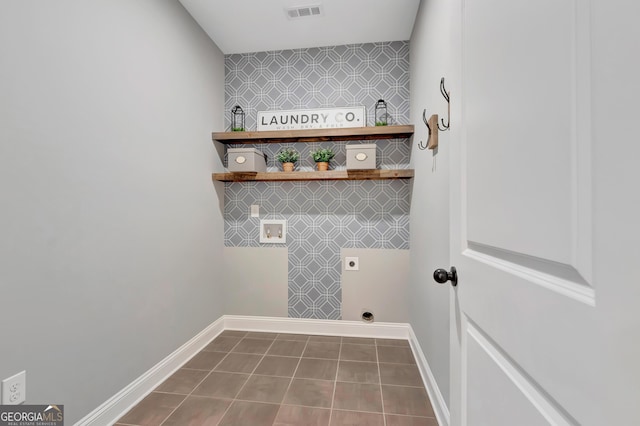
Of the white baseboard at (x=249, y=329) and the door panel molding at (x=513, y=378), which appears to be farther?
the white baseboard at (x=249, y=329)

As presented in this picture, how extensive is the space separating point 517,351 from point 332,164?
2.25 meters

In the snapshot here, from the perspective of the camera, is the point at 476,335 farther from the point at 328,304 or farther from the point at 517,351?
the point at 328,304

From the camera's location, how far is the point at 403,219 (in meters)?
2.61

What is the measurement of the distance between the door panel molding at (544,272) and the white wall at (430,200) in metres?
0.79

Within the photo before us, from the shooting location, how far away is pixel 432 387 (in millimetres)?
1709

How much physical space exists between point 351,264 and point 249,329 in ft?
3.79

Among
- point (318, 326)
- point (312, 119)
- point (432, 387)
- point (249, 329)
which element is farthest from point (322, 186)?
point (432, 387)

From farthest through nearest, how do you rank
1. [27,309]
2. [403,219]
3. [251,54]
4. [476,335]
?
1. [251,54]
2. [403,219]
3. [27,309]
4. [476,335]

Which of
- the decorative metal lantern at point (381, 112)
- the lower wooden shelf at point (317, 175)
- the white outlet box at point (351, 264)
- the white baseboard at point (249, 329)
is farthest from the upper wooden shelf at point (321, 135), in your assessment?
the white baseboard at point (249, 329)

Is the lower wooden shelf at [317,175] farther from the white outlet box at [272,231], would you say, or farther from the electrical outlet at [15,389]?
the electrical outlet at [15,389]

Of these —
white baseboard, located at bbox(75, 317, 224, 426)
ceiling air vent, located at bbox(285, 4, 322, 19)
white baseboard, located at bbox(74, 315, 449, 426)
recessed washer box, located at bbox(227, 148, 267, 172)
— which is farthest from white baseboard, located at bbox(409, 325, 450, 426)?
ceiling air vent, located at bbox(285, 4, 322, 19)

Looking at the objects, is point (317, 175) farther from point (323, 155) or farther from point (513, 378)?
point (513, 378)

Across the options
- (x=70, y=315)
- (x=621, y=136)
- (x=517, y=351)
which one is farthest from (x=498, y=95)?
(x=70, y=315)

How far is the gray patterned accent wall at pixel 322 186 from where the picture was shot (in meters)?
2.63
